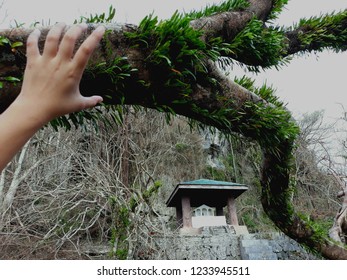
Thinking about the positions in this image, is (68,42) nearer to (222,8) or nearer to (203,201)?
(222,8)

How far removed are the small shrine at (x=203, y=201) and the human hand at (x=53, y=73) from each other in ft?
18.9

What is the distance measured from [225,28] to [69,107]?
1136mm

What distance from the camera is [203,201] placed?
23.6ft

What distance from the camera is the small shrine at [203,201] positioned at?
6238mm

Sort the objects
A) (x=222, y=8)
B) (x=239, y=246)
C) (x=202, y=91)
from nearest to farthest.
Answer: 1. (x=202, y=91)
2. (x=222, y=8)
3. (x=239, y=246)

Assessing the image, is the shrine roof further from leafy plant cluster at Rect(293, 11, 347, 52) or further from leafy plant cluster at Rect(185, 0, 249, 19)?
leafy plant cluster at Rect(185, 0, 249, 19)

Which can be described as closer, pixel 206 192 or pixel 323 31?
pixel 323 31

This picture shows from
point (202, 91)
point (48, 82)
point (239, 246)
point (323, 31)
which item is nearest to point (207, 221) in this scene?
point (239, 246)

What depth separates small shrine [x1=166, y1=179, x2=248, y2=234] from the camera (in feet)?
20.5

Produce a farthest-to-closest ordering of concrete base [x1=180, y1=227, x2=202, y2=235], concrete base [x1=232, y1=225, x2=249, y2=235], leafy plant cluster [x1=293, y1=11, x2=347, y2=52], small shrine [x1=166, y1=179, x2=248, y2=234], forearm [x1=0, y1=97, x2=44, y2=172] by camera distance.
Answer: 1. small shrine [x1=166, y1=179, x2=248, y2=234]
2. concrete base [x1=232, y1=225, x2=249, y2=235]
3. concrete base [x1=180, y1=227, x2=202, y2=235]
4. leafy plant cluster [x1=293, y1=11, x2=347, y2=52]
5. forearm [x1=0, y1=97, x2=44, y2=172]

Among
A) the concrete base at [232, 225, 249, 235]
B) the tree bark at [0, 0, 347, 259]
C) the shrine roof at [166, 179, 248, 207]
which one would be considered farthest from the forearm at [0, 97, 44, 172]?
the concrete base at [232, 225, 249, 235]

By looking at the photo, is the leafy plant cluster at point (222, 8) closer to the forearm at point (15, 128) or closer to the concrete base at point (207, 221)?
the forearm at point (15, 128)

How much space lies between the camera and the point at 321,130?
710cm

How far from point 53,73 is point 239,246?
604 cm
